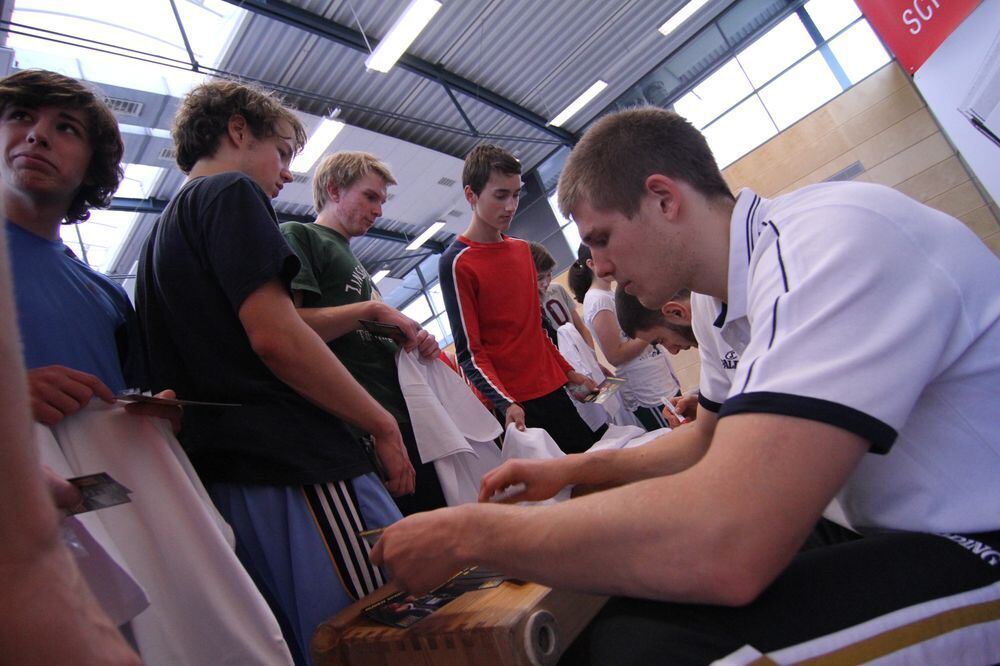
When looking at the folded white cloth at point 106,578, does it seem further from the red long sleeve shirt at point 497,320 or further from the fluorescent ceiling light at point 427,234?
the fluorescent ceiling light at point 427,234

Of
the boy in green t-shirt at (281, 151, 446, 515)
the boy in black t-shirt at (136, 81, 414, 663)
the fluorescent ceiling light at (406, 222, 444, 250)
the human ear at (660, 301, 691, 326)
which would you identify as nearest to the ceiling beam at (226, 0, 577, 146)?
the fluorescent ceiling light at (406, 222, 444, 250)

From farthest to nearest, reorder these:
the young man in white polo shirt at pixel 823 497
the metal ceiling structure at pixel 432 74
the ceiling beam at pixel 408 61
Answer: the metal ceiling structure at pixel 432 74
the ceiling beam at pixel 408 61
the young man in white polo shirt at pixel 823 497

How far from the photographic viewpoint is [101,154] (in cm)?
161

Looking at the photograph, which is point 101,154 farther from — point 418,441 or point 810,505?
point 810,505

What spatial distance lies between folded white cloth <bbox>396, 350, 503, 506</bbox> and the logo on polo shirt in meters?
1.23

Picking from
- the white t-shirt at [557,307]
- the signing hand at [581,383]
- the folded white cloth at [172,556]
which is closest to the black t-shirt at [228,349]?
the folded white cloth at [172,556]

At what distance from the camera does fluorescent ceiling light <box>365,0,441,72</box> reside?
5.96 metres

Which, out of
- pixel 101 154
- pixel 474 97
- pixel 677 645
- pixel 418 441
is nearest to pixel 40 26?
pixel 474 97

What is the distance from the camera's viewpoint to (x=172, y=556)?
106cm

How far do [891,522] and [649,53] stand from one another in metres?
10.2

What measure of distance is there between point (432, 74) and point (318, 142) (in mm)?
1994

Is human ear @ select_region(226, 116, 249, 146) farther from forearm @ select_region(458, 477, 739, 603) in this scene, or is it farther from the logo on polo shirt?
the logo on polo shirt

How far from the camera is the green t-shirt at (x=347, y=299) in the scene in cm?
183

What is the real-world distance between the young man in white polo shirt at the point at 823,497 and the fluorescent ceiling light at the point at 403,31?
6104mm
